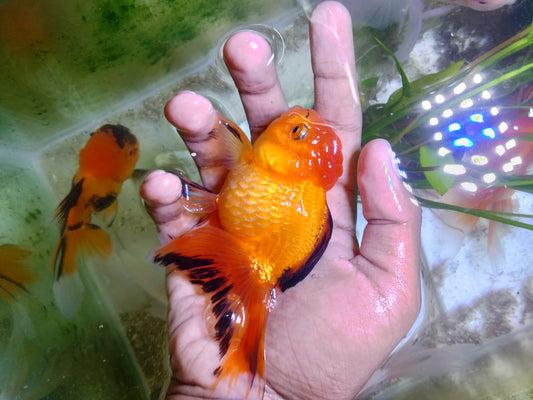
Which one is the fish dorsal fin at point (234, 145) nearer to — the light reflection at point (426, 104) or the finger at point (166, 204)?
the finger at point (166, 204)

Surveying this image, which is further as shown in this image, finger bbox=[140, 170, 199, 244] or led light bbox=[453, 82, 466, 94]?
led light bbox=[453, 82, 466, 94]

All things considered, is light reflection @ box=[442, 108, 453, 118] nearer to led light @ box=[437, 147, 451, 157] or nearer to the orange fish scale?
led light @ box=[437, 147, 451, 157]

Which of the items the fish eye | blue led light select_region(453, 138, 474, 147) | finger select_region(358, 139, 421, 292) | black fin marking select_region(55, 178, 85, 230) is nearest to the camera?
the fish eye

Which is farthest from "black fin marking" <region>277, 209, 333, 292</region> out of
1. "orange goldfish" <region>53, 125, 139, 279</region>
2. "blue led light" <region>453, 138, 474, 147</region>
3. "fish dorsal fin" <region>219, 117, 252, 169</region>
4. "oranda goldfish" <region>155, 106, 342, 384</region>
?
"orange goldfish" <region>53, 125, 139, 279</region>

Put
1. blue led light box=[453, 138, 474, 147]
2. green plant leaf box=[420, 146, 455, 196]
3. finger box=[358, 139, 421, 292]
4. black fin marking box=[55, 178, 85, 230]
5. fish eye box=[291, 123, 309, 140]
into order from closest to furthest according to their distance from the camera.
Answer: fish eye box=[291, 123, 309, 140] < finger box=[358, 139, 421, 292] < green plant leaf box=[420, 146, 455, 196] < blue led light box=[453, 138, 474, 147] < black fin marking box=[55, 178, 85, 230]

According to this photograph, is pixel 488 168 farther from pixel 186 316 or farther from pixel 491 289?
pixel 186 316
